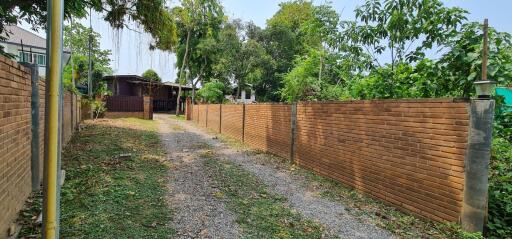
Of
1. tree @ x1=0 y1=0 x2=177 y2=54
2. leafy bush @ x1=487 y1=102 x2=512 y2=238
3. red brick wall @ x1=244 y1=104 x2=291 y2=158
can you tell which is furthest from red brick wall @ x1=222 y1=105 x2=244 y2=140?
leafy bush @ x1=487 y1=102 x2=512 y2=238

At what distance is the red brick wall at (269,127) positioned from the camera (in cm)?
893

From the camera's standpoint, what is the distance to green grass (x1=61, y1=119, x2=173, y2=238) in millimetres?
3613

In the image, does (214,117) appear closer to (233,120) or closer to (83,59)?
(233,120)

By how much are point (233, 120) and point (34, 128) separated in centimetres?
982

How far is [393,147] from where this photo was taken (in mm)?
5000

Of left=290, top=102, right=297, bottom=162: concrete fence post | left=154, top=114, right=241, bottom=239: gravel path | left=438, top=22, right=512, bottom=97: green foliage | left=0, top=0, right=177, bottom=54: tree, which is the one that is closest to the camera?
left=154, top=114, right=241, bottom=239: gravel path

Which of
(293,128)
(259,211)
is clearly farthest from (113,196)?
(293,128)

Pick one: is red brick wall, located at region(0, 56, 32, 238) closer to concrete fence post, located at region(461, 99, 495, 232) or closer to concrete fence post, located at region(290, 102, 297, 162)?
concrete fence post, located at region(461, 99, 495, 232)

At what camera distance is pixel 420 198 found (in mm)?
4465

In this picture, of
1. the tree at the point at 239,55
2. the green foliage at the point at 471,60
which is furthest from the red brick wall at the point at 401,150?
the tree at the point at 239,55

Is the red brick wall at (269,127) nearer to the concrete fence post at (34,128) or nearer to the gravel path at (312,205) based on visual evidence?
the gravel path at (312,205)

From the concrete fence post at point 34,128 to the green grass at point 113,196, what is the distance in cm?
43

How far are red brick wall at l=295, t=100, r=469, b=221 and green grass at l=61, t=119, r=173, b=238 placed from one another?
326 centimetres

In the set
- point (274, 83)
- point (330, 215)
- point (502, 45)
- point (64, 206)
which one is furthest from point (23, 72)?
point (274, 83)
